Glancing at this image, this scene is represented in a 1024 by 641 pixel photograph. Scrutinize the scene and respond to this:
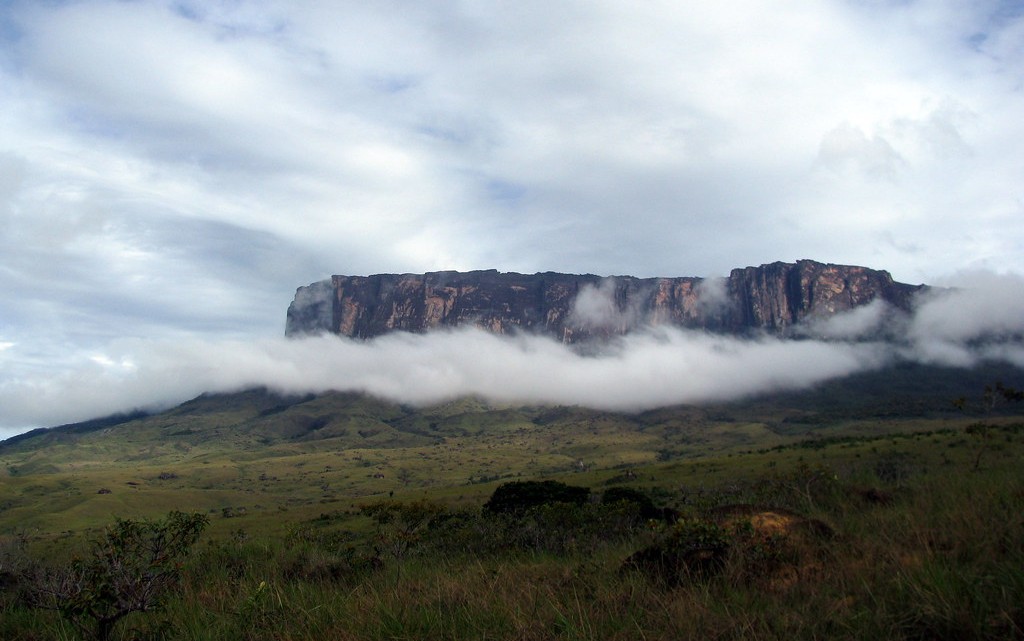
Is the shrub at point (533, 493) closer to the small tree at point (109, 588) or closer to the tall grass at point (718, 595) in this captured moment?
the tall grass at point (718, 595)

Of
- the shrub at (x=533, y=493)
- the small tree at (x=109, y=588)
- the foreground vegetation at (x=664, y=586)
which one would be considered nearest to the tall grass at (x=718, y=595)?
the foreground vegetation at (x=664, y=586)

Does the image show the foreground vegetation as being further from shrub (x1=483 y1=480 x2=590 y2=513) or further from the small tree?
shrub (x1=483 y1=480 x2=590 y2=513)

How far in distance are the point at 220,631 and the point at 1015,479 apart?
10520 millimetres

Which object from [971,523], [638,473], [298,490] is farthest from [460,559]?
[298,490]

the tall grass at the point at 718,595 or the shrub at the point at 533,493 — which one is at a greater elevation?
the tall grass at the point at 718,595

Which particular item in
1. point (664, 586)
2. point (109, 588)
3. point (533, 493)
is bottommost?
point (533, 493)

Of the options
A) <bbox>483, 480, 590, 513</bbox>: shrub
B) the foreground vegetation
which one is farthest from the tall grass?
<bbox>483, 480, 590, 513</bbox>: shrub

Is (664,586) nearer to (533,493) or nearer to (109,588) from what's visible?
(109,588)

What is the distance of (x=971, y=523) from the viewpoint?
263 inches

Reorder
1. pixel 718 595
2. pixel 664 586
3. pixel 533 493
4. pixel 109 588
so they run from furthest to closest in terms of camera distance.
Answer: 1. pixel 533 493
2. pixel 109 588
3. pixel 664 586
4. pixel 718 595

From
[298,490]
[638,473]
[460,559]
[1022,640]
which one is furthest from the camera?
[298,490]

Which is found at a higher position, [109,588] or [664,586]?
[109,588]

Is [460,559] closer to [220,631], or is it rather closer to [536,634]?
[220,631]

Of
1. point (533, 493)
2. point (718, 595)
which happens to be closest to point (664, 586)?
point (718, 595)
